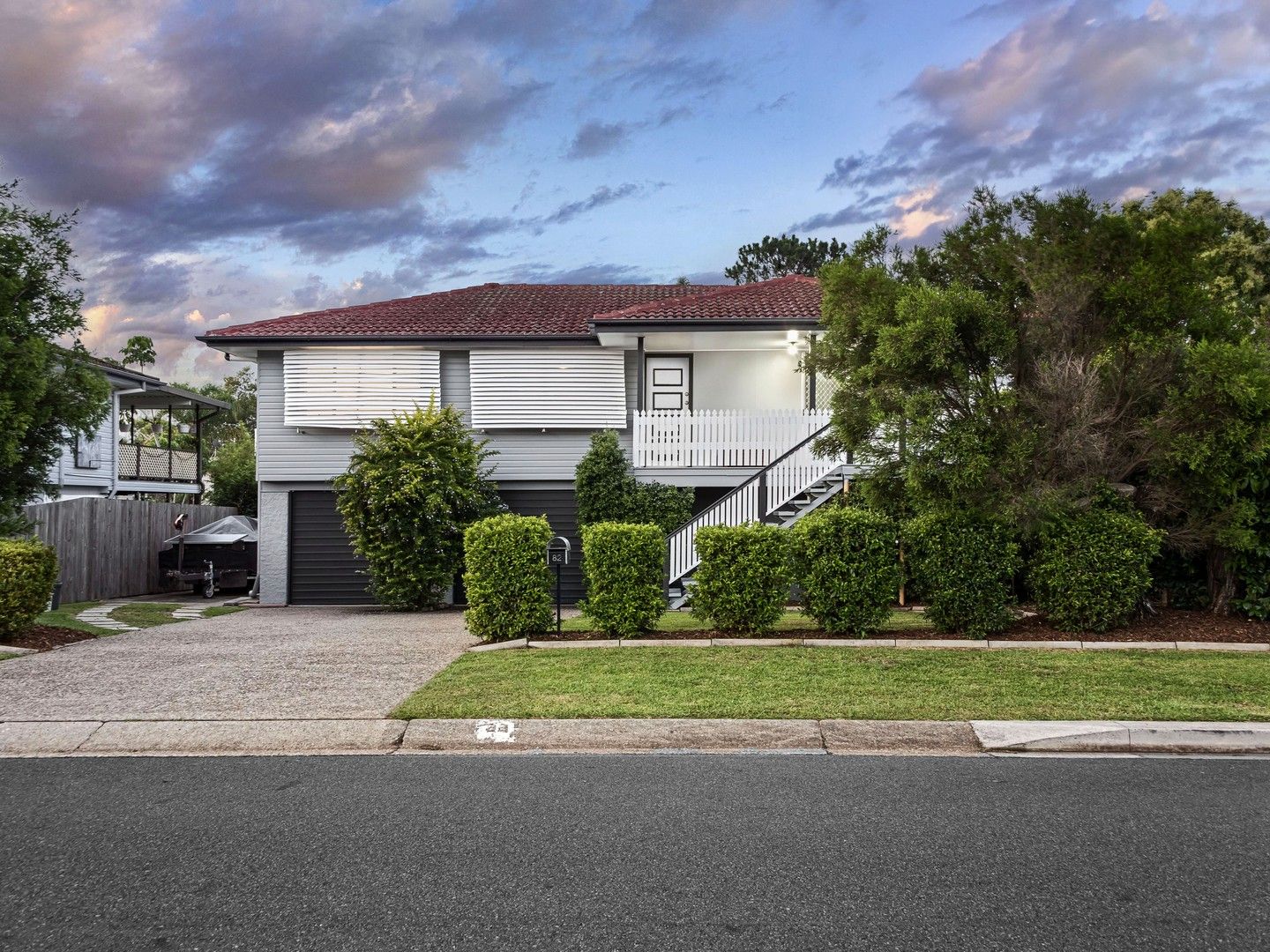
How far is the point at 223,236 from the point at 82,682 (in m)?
15.0

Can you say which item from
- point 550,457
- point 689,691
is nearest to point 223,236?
point 550,457

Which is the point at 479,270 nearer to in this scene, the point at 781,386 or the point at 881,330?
the point at 781,386

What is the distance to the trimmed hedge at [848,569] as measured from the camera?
1050 centimetres

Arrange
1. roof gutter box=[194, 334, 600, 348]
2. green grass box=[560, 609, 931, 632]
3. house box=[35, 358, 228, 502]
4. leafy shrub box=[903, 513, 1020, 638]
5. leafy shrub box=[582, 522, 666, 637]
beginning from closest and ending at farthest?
leafy shrub box=[903, 513, 1020, 638] < leafy shrub box=[582, 522, 666, 637] < green grass box=[560, 609, 931, 632] < roof gutter box=[194, 334, 600, 348] < house box=[35, 358, 228, 502]

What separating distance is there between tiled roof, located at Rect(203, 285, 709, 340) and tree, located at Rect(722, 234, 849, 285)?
22.3 meters

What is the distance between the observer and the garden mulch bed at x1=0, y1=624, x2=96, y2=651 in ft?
36.7

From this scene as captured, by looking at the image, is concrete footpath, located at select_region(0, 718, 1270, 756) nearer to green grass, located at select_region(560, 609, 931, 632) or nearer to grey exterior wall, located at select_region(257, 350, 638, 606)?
green grass, located at select_region(560, 609, 931, 632)

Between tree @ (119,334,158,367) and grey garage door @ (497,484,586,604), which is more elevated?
tree @ (119,334,158,367)

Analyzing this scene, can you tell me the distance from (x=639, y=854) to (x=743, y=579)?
20.7 ft

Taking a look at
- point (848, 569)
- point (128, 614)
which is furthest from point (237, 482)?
point (848, 569)

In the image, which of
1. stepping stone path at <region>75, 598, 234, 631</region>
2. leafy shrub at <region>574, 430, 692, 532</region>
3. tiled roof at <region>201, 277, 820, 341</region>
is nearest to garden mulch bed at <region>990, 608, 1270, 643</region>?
leafy shrub at <region>574, 430, 692, 532</region>

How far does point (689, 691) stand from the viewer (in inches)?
311

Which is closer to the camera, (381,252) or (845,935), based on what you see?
(845,935)

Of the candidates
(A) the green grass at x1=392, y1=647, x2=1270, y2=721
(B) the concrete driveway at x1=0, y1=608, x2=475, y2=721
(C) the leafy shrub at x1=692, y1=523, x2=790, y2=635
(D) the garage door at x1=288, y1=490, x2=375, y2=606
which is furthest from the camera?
(D) the garage door at x1=288, y1=490, x2=375, y2=606
